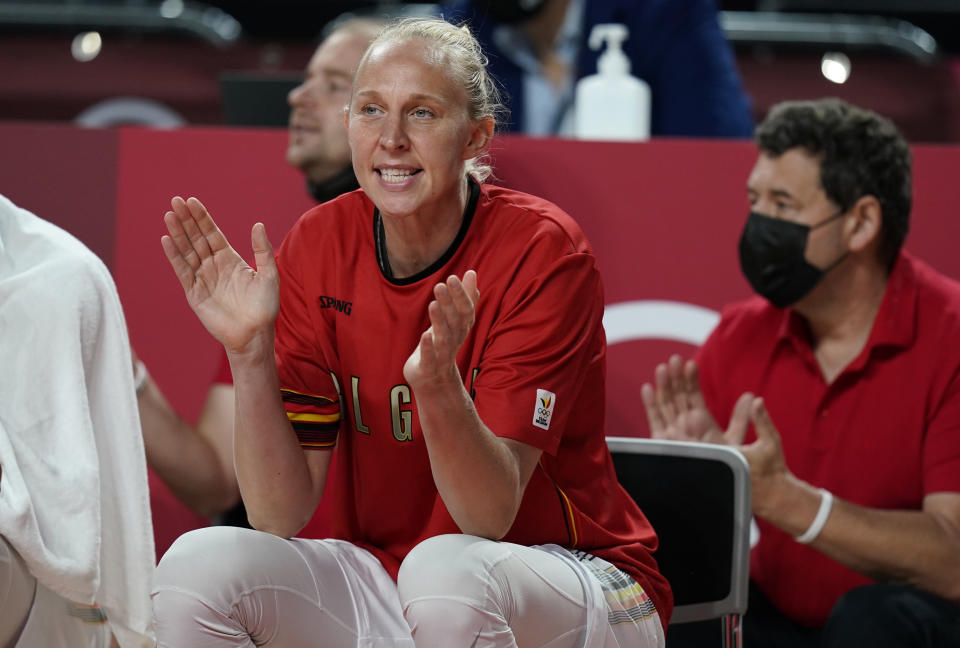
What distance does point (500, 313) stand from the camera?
1740 mm

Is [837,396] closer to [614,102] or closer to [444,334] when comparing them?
[614,102]

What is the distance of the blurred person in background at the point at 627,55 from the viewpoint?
10.7 ft

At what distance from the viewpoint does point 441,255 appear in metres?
1.82

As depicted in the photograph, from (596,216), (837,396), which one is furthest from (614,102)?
(837,396)

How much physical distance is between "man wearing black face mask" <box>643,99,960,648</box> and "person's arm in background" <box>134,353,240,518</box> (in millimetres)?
884

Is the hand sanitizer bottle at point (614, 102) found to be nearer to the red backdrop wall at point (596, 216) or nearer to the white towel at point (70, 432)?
the red backdrop wall at point (596, 216)

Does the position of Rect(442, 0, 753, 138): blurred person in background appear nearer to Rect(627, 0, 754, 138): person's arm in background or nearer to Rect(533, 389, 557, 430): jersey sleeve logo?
Rect(627, 0, 754, 138): person's arm in background

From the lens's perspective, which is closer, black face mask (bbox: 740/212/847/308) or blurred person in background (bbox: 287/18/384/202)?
black face mask (bbox: 740/212/847/308)

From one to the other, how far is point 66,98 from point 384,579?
485cm

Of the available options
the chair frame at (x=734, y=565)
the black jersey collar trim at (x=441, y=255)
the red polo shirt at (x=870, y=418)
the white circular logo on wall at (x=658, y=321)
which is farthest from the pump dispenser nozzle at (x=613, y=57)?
the chair frame at (x=734, y=565)

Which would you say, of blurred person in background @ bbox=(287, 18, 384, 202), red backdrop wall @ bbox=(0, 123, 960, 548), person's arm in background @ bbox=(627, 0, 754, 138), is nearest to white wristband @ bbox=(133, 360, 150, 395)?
red backdrop wall @ bbox=(0, 123, 960, 548)

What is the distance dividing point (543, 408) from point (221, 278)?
0.48 meters

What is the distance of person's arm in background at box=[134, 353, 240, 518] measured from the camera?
8.08 feet

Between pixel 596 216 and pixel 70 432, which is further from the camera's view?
pixel 596 216
